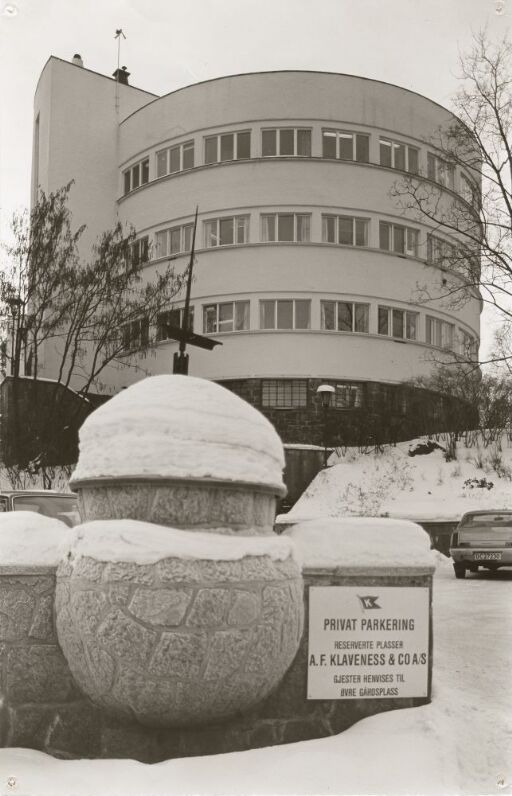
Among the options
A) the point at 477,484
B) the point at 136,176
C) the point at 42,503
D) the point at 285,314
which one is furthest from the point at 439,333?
the point at 42,503

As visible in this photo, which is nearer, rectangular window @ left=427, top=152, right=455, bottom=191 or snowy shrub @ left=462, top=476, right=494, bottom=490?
snowy shrub @ left=462, top=476, right=494, bottom=490

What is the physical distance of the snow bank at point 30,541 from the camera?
4047mm

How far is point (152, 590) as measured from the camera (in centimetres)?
359

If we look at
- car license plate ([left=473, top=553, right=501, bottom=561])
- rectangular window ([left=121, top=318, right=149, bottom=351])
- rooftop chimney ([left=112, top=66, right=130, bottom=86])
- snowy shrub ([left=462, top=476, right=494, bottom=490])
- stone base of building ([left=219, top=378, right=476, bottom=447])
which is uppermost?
rooftop chimney ([left=112, top=66, right=130, bottom=86])

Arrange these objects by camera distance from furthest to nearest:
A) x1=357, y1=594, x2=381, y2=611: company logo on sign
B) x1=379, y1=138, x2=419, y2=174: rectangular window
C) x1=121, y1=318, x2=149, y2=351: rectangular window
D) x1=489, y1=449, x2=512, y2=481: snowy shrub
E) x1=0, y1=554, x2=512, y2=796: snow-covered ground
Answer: x1=379, y1=138, x2=419, y2=174: rectangular window, x1=121, y1=318, x2=149, y2=351: rectangular window, x1=489, y1=449, x2=512, y2=481: snowy shrub, x1=357, y1=594, x2=381, y2=611: company logo on sign, x1=0, y1=554, x2=512, y2=796: snow-covered ground

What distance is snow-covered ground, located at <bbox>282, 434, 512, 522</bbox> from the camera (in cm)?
2058

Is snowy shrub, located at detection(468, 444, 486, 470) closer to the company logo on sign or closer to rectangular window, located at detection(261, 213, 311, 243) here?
rectangular window, located at detection(261, 213, 311, 243)

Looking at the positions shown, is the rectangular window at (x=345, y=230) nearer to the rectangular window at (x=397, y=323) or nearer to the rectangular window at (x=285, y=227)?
the rectangular window at (x=285, y=227)

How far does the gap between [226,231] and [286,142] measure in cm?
349

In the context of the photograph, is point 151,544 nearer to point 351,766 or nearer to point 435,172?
point 351,766

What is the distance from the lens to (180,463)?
373 cm

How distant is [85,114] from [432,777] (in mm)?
30890

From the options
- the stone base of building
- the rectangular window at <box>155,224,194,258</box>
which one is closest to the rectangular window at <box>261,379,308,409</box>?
the stone base of building

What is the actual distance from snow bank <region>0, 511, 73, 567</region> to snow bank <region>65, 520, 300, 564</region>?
0.80 ft
